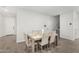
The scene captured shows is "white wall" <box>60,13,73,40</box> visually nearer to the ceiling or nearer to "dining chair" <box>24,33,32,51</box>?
the ceiling

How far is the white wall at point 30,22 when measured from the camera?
167cm

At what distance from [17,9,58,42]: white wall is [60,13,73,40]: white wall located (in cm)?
17

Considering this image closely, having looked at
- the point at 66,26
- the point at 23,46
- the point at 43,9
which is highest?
the point at 43,9

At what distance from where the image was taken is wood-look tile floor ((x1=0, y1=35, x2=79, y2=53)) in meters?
1.71

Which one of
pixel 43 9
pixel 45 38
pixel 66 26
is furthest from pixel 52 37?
pixel 43 9

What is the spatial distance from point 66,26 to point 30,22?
2.94 ft

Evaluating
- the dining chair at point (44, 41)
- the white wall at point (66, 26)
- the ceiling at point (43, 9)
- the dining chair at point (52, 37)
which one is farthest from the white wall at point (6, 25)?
the white wall at point (66, 26)

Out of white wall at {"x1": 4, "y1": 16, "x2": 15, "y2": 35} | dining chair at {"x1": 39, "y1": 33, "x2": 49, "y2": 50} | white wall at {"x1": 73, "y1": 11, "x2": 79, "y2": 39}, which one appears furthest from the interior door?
white wall at {"x1": 73, "y1": 11, "x2": 79, "y2": 39}

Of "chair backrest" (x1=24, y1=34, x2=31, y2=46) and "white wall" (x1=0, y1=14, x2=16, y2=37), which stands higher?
"white wall" (x1=0, y1=14, x2=16, y2=37)

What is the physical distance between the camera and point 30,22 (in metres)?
1.71

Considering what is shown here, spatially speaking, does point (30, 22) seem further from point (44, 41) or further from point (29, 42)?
point (44, 41)
